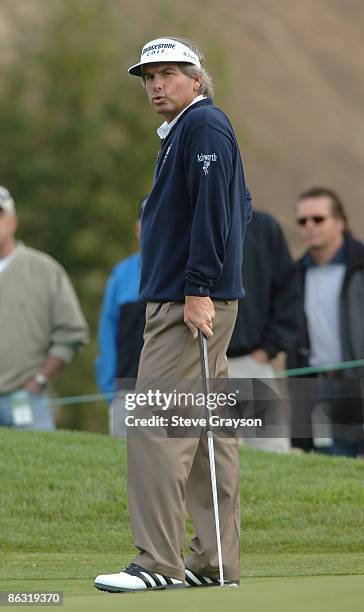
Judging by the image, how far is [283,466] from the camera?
34.4 feet

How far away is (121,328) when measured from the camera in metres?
11.4

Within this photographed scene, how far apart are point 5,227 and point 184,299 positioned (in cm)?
566

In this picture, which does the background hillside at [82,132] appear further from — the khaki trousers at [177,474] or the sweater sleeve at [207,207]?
the sweater sleeve at [207,207]

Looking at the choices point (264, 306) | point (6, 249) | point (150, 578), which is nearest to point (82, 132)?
point (6, 249)

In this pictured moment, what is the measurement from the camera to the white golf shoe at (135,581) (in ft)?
21.3

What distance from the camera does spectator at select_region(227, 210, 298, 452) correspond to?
11.0 meters

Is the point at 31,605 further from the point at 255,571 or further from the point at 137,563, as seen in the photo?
the point at 255,571

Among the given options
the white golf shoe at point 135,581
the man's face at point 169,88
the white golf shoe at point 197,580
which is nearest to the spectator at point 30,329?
the white golf shoe at point 197,580

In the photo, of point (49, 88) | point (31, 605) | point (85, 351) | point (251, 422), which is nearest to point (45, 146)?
point (49, 88)

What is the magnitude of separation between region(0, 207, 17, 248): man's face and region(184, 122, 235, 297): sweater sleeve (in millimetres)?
5679

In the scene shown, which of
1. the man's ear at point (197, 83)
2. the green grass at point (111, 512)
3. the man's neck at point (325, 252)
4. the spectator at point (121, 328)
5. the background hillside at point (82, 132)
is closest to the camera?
the man's ear at point (197, 83)

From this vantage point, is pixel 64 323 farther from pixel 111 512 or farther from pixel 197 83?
pixel 197 83

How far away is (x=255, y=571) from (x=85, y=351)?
26.1 m

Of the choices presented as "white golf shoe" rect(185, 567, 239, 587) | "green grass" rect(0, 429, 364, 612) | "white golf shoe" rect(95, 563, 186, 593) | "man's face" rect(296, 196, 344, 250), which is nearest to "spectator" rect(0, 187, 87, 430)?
"green grass" rect(0, 429, 364, 612)
